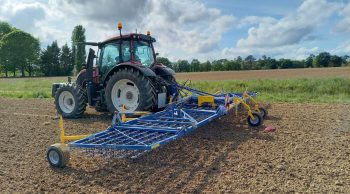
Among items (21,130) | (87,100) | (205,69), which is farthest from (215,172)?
(205,69)

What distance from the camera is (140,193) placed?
3.98 metres

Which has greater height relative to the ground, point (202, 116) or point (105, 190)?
point (202, 116)

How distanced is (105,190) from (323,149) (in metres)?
3.47

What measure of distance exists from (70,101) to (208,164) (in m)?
5.80

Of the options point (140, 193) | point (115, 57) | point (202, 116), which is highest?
point (115, 57)

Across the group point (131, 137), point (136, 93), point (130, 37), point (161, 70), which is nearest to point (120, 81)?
point (136, 93)

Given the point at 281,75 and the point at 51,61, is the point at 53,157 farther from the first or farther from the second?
the point at 51,61

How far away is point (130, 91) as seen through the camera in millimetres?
8172

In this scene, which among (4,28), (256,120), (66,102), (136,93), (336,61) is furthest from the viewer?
(4,28)

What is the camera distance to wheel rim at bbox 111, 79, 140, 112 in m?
8.11

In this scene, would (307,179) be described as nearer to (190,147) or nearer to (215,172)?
(215,172)

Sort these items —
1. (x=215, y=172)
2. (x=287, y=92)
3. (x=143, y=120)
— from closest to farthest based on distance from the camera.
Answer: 1. (x=215, y=172)
2. (x=143, y=120)
3. (x=287, y=92)

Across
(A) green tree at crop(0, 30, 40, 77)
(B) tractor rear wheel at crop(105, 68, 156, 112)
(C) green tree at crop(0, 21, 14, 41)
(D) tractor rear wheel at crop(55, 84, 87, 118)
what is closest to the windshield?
(B) tractor rear wheel at crop(105, 68, 156, 112)

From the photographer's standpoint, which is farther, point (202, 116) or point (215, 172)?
point (202, 116)
